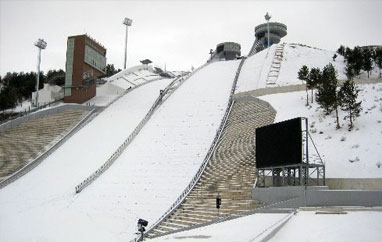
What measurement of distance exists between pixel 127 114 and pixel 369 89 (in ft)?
70.2

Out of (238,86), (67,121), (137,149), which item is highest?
(238,86)

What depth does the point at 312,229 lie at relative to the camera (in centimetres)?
1127

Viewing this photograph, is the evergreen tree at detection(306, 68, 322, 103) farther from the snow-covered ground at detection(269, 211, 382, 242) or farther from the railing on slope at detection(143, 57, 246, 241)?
the snow-covered ground at detection(269, 211, 382, 242)

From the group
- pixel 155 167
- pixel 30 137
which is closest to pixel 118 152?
pixel 155 167

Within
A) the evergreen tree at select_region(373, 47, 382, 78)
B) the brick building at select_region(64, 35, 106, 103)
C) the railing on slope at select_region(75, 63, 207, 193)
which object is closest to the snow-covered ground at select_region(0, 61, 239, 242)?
the railing on slope at select_region(75, 63, 207, 193)

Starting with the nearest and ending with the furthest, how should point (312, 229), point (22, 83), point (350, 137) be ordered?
point (312, 229) < point (350, 137) < point (22, 83)

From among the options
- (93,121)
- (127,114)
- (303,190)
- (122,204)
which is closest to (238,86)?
(127,114)

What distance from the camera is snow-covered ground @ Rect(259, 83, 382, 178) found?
19.6 metres

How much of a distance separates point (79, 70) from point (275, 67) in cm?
2200

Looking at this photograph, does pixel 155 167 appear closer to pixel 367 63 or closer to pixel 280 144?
pixel 280 144

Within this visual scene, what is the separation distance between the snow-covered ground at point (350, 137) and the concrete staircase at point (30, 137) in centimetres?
1878

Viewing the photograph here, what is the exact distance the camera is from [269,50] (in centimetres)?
5278

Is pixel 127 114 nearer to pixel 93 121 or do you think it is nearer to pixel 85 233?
pixel 93 121

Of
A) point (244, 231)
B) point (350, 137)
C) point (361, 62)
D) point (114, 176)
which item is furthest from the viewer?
point (361, 62)
